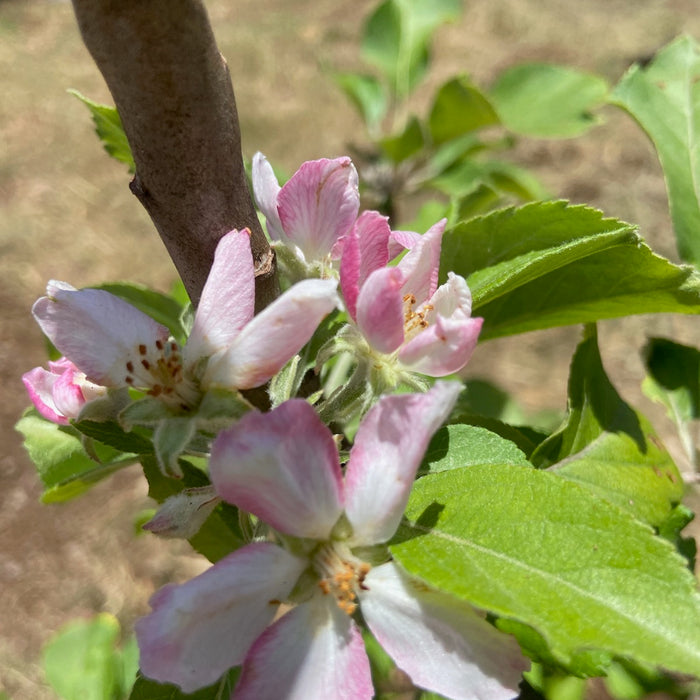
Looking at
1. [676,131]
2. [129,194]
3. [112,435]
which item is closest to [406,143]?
[676,131]

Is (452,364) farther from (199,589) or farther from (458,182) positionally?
(458,182)

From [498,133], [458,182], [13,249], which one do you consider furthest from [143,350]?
[498,133]

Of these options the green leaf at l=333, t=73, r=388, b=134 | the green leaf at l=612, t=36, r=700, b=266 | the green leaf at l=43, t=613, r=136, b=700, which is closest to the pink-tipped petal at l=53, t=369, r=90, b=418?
the green leaf at l=612, t=36, r=700, b=266

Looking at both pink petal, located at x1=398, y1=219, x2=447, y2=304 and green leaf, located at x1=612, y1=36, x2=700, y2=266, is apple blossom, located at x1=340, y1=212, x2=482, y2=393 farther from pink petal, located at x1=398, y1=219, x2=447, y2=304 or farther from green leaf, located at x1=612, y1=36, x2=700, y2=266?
green leaf, located at x1=612, y1=36, x2=700, y2=266

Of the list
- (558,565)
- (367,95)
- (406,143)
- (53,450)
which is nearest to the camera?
(558,565)

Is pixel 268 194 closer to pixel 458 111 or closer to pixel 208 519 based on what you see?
pixel 208 519
